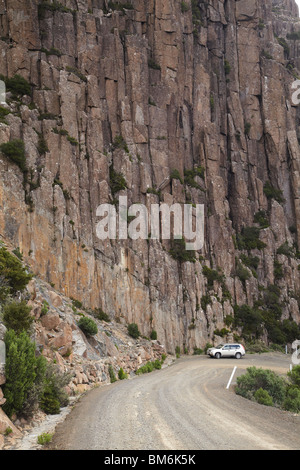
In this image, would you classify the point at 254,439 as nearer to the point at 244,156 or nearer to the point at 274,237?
the point at 274,237

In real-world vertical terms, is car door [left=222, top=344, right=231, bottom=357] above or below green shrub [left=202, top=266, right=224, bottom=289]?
below

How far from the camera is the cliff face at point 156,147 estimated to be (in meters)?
38.5

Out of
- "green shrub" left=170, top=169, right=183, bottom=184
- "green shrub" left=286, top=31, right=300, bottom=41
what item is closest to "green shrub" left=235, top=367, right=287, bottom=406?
"green shrub" left=170, top=169, right=183, bottom=184

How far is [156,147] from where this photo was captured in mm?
52688

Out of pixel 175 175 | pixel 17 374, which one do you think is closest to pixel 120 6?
pixel 175 175

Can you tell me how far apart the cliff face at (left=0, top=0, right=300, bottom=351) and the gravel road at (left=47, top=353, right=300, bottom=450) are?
2155cm

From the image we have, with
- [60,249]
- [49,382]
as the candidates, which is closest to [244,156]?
[60,249]

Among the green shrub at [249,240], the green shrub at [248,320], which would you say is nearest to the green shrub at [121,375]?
the green shrub at [248,320]

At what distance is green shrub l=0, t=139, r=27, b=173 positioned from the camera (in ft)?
115

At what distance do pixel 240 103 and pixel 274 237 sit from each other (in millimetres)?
26173

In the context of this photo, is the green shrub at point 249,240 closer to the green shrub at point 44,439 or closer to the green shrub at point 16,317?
the green shrub at point 16,317

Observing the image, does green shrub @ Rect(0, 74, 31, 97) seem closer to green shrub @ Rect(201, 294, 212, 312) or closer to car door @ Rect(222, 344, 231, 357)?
green shrub @ Rect(201, 294, 212, 312)
